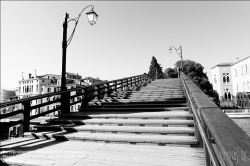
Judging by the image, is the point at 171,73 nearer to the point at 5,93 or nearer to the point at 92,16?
the point at 92,16

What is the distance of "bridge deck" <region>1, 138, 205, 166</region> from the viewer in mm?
2846

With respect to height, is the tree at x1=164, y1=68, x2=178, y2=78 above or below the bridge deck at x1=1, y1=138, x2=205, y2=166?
above

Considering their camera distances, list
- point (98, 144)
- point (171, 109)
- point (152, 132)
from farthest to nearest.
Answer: point (171, 109), point (152, 132), point (98, 144)

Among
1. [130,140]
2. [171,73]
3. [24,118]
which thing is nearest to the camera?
[130,140]

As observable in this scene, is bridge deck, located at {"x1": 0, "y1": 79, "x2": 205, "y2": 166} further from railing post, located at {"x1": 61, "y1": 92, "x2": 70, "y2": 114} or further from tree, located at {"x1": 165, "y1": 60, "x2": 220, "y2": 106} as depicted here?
tree, located at {"x1": 165, "y1": 60, "x2": 220, "y2": 106}

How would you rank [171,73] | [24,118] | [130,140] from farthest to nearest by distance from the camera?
1. [171,73]
2. [24,118]
3. [130,140]

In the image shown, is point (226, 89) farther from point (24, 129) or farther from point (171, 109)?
point (24, 129)

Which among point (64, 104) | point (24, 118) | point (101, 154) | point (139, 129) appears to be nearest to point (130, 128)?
point (139, 129)

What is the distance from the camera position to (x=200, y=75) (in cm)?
4100

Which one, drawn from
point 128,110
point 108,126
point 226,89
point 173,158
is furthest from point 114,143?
point 226,89

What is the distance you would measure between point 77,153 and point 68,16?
5868 millimetres

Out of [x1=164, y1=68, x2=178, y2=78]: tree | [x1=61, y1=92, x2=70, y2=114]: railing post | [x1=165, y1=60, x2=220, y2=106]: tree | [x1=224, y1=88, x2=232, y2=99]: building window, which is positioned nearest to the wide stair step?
[x1=61, y1=92, x2=70, y2=114]: railing post

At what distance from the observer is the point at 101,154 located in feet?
10.6

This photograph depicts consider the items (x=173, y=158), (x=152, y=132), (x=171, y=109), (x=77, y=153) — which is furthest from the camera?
(x=171, y=109)
